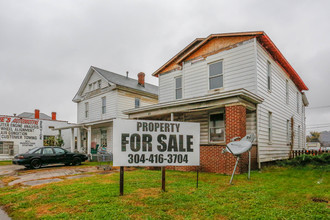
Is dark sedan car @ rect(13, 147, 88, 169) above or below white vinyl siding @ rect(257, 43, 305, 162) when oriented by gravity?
below

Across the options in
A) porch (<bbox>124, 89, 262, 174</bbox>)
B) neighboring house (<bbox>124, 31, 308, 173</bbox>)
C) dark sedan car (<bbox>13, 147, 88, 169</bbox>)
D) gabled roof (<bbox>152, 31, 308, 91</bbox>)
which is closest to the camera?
porch (<bbox>124, 89, 262, 174</bbox>)

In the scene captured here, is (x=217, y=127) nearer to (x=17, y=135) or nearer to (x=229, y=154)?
(x=229, y=154)

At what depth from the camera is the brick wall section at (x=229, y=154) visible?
9.05 m

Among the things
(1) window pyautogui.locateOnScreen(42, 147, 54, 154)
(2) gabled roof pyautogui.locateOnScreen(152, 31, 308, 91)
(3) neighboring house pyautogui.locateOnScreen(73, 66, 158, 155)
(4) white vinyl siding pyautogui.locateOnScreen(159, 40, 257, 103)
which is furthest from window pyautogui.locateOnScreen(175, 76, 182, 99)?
(1) window pyautogui.locateOnScreen(42, 147, 54, 154)

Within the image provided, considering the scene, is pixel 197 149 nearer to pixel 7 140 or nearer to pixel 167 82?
pixel 167 82

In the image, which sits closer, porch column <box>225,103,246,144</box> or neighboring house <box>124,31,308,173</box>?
porch column <box>225,103,246,144</box>

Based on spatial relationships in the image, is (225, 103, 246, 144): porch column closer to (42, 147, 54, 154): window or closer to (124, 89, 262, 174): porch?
(124, 89, 262, 174): porch

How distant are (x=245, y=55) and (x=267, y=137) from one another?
4.71 m

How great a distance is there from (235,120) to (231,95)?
1084 millimetres

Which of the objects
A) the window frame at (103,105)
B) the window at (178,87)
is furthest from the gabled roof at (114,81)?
the window at (178,87)

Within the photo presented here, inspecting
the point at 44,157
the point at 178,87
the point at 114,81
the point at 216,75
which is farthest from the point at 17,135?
the point at 216,75

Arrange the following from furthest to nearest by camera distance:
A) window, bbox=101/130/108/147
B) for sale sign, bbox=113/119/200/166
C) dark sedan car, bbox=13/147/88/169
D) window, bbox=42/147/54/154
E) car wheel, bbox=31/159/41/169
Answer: window, bbox=101/130/108/147 < window, bbox=42/147/54/154 < car wheel, bbox=31/159/41/169 < dark sedan car, bbox=13/147/88/169 < for sale sign, bbox=113/119/200/166

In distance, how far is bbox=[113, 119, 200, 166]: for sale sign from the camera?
5441mm

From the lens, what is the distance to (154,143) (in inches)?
226
